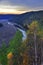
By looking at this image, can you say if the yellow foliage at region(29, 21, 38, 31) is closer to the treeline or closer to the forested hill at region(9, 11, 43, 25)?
the treeline

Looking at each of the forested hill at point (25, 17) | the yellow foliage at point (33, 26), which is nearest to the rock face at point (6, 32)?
the forested hill at point (25, 17)

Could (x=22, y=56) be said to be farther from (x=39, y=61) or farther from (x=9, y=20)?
(x=9, y=20)

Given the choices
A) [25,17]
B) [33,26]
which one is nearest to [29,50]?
[33,26]

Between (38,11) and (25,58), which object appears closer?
(25,58)

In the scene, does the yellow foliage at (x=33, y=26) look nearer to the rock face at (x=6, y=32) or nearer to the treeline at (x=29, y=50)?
the treeline at (x=29, y=50)

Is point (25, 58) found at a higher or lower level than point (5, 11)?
lower

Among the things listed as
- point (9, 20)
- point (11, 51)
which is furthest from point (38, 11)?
point (11, 51)
